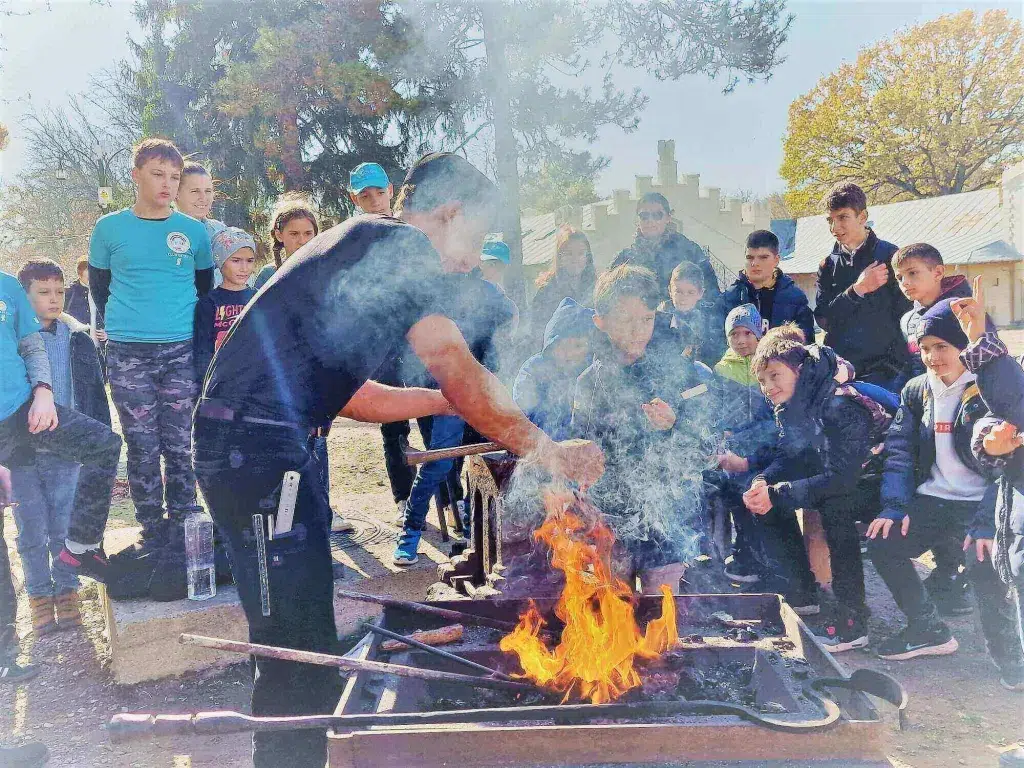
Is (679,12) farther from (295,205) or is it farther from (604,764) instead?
(604,764)

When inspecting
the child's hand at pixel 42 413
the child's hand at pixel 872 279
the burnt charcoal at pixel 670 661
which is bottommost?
the burnt charcoal at pixel 670 661

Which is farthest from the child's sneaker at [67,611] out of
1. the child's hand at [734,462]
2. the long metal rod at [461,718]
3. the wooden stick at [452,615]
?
the child's hand at [734,462]

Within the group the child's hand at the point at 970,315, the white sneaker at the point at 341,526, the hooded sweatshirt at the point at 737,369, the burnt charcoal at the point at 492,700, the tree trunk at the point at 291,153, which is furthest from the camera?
the tree trunk at the point at 291,153

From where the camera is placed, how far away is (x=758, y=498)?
428 cm

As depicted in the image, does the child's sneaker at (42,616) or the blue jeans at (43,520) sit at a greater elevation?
the blue jeans at (43,520)

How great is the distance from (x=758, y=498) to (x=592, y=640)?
1.92m

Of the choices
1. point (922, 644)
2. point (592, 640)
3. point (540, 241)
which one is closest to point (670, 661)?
point (592, 640)

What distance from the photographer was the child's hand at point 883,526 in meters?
3.90

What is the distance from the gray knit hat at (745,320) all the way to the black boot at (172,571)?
144 inches

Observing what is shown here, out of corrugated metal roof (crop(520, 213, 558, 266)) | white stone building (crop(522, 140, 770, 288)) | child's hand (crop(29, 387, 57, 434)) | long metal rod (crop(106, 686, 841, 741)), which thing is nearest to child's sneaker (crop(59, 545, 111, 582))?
child's hand (crop(29, 387, 57, 434))

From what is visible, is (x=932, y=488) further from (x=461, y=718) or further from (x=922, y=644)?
(x=461, y=718)

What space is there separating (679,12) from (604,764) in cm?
894

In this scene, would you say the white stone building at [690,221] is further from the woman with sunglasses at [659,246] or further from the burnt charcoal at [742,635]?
the burnt charcoal at [742,635]

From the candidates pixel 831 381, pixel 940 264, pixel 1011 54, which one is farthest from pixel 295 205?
pixel 1011 54
